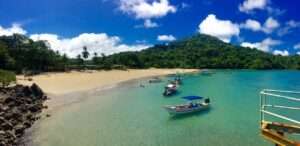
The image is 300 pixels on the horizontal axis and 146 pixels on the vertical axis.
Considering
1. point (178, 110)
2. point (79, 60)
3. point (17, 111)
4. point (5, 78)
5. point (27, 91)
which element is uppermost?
point (79, 60)

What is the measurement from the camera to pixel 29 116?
107ft

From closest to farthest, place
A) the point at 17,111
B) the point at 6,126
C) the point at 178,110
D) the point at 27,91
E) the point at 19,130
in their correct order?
1. the point at 6,126
2. the point at 19,130
3. the point at 17,111
4. the point at 178,110
5. the point at 27,91

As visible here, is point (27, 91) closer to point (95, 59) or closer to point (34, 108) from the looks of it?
point (34, 108)

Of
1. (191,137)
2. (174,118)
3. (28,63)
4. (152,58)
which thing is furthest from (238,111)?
(152,58)

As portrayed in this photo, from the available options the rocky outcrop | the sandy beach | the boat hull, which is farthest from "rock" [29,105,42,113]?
the sandy beach

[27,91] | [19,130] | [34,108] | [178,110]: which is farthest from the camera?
[27,91]

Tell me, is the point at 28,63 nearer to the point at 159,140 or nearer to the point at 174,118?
the point at 174,118

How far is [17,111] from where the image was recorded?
3188cm

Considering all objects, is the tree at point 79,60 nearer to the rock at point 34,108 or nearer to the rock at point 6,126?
the rock at point 34,108

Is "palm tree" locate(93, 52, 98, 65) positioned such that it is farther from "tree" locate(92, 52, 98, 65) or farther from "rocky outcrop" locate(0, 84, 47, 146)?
"rocky outcrop" locate(0, 84, 47, 146)

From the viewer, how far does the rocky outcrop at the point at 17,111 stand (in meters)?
24.5

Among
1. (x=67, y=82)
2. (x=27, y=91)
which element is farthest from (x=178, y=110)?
(x=67, y=82)

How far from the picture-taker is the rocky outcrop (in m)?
24.5

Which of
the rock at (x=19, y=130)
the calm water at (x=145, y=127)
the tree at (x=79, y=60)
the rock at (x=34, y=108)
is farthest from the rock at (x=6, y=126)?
the tree at (x=79, y=60)
